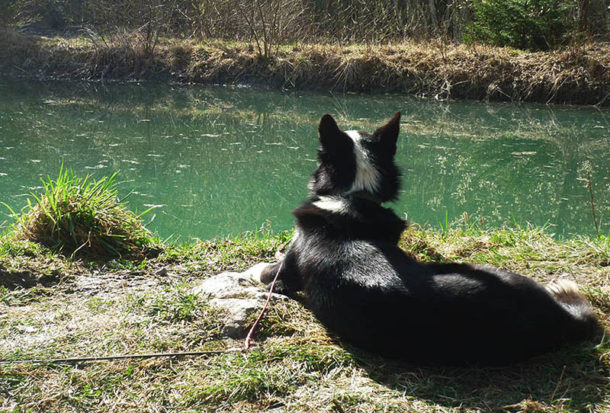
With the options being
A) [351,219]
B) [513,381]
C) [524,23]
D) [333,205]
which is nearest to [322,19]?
[524,23]

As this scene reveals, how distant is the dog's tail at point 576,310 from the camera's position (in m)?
2.95

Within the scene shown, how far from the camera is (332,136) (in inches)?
144

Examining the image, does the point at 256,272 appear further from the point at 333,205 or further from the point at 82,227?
the point at 82,227

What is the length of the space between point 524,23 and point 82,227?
16072 mm

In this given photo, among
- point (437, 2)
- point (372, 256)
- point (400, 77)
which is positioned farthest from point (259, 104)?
point (372, 256)

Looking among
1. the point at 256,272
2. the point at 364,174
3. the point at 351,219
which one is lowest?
the point at 256,272

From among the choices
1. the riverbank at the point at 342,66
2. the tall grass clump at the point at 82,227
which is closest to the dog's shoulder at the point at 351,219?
the tall grass clump at the point at 82,227

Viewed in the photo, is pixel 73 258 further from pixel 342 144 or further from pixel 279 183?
pixel 279 183

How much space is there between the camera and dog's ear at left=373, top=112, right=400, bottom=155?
12.3ft

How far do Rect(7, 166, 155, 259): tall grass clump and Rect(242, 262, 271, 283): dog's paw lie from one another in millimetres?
998

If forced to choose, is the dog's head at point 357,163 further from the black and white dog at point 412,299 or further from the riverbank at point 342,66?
the riverbank at point 342,66

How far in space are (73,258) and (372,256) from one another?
2513 millimetres

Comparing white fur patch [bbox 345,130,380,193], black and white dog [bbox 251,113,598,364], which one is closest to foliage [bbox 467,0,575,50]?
white fur patch [bbox 345,130,380,193]

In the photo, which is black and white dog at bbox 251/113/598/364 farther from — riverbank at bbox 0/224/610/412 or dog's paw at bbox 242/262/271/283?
dog's paw at bbox 242/262/271/283
